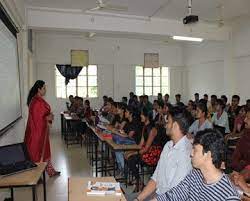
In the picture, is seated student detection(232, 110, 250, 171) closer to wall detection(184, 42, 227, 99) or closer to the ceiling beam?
the ceiling beam

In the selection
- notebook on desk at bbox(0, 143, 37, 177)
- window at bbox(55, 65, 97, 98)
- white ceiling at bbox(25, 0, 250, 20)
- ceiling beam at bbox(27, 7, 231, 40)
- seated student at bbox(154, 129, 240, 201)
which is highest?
white ceiling at bbox(25, 0, 250, 20)

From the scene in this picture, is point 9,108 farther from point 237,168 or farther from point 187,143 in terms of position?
point 237,168

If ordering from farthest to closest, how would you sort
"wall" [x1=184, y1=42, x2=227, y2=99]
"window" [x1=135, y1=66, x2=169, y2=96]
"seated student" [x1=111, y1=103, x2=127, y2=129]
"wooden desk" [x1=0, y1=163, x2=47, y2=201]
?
1. "window" [x1=135, y1=66, x2=169, y2=96]
2. "wall" [x1=184, y1=42, x2=227, y2=99]
3. "seated student" [x1=111, y1=103, x2=127, y2=129]
4. "wooden desk" [x1=0, y1=163, x2=47, y2=201]

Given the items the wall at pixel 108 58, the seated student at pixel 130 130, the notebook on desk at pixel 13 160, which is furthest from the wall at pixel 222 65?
the notebook on desk at pixel 13 160

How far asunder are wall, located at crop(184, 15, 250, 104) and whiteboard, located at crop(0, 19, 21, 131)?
6329mm

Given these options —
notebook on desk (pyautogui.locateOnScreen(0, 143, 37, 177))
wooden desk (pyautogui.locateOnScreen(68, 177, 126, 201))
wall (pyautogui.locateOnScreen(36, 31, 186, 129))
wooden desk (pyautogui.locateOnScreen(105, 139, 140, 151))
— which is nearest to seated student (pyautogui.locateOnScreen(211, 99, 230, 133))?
wooden desk (pyautogui.locateOnScreen(105, 139, 140, 151))

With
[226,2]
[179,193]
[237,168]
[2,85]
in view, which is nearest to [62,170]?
[2,85]

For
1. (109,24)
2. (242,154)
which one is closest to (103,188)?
(242,154)

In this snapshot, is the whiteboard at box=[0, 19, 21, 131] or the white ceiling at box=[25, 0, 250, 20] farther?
the white ceiling at box=[25, 0, 250, 20]

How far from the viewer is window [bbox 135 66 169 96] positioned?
12.2 meters

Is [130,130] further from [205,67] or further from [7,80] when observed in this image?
[205,67]

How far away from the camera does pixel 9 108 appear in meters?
4.14

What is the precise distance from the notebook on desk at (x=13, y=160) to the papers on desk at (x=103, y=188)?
87cm

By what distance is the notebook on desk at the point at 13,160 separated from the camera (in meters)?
2.90
